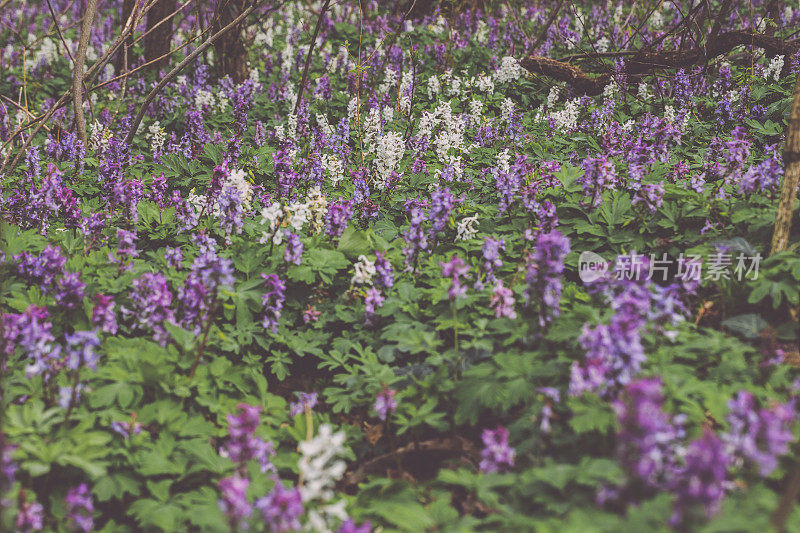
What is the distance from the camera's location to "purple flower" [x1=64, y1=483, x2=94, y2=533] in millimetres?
2407

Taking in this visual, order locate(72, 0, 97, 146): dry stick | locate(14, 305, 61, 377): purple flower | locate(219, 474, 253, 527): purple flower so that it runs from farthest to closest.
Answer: locate(72, 0, 97, 146): dry stick
locate(14, 305, 61, 377): purple flower
locate(219, 474, 253, 527): purple flower

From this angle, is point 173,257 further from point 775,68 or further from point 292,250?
point 775,68

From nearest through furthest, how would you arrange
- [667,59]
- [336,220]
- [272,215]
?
[272,215]
[336,220]
[667,59]

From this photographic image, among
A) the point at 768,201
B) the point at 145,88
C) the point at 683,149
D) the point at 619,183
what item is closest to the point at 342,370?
the point at 619,183

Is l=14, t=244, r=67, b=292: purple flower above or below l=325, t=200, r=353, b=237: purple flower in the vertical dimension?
below

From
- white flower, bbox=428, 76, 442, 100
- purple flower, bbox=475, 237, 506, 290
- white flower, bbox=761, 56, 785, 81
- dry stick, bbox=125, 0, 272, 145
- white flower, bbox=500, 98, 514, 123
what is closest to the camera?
purple flower, bbox=475, 237, 506, 290

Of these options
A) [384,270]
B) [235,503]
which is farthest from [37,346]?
[384,270]

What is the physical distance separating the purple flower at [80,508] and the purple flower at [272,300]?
1367 mm

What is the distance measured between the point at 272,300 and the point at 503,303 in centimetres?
155

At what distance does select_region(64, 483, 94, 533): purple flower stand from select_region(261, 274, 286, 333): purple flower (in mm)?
1367

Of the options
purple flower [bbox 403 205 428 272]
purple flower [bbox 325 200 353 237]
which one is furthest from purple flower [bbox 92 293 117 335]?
purple flower [bbox 403 205 428 272]

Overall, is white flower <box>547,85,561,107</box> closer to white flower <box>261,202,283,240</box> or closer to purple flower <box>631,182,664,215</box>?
purple flower <box>631,182,664,215</box>

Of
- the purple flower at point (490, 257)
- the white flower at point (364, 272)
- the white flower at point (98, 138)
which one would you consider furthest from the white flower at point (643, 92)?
the white flower at point (98, 138)

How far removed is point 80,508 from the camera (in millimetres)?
2525
